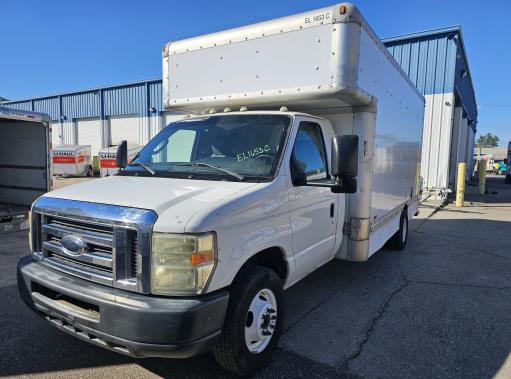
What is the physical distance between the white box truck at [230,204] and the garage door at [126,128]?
2429cm

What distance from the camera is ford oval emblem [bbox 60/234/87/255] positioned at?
2725 millimetres

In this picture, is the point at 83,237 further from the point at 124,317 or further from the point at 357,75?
the point at 357,75

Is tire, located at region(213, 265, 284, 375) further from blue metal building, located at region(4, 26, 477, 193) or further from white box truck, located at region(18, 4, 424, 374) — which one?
blue metal building, located at region(4, 26, 477, 193)

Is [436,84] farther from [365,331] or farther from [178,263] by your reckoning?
[178,263]

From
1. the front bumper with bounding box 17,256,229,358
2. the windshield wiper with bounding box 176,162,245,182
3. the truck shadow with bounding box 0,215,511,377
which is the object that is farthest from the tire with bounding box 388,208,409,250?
the front bumper with bounding box 17,256,229,358

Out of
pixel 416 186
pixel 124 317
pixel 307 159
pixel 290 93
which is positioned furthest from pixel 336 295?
pixel 416 186

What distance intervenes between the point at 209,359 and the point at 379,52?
13.0 feet

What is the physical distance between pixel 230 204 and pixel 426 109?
52.5 feet

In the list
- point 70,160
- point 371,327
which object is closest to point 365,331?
point 371,327

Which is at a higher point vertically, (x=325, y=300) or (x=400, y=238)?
(x=400, y=238)

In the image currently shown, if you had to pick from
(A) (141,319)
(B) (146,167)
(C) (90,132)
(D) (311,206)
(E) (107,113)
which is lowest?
(A) (141,319)

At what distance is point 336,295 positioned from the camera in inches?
188

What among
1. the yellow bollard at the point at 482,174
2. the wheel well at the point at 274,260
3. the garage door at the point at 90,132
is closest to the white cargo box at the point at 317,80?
the wheel well at the point at 274,260

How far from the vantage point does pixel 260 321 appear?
3.00 meters
